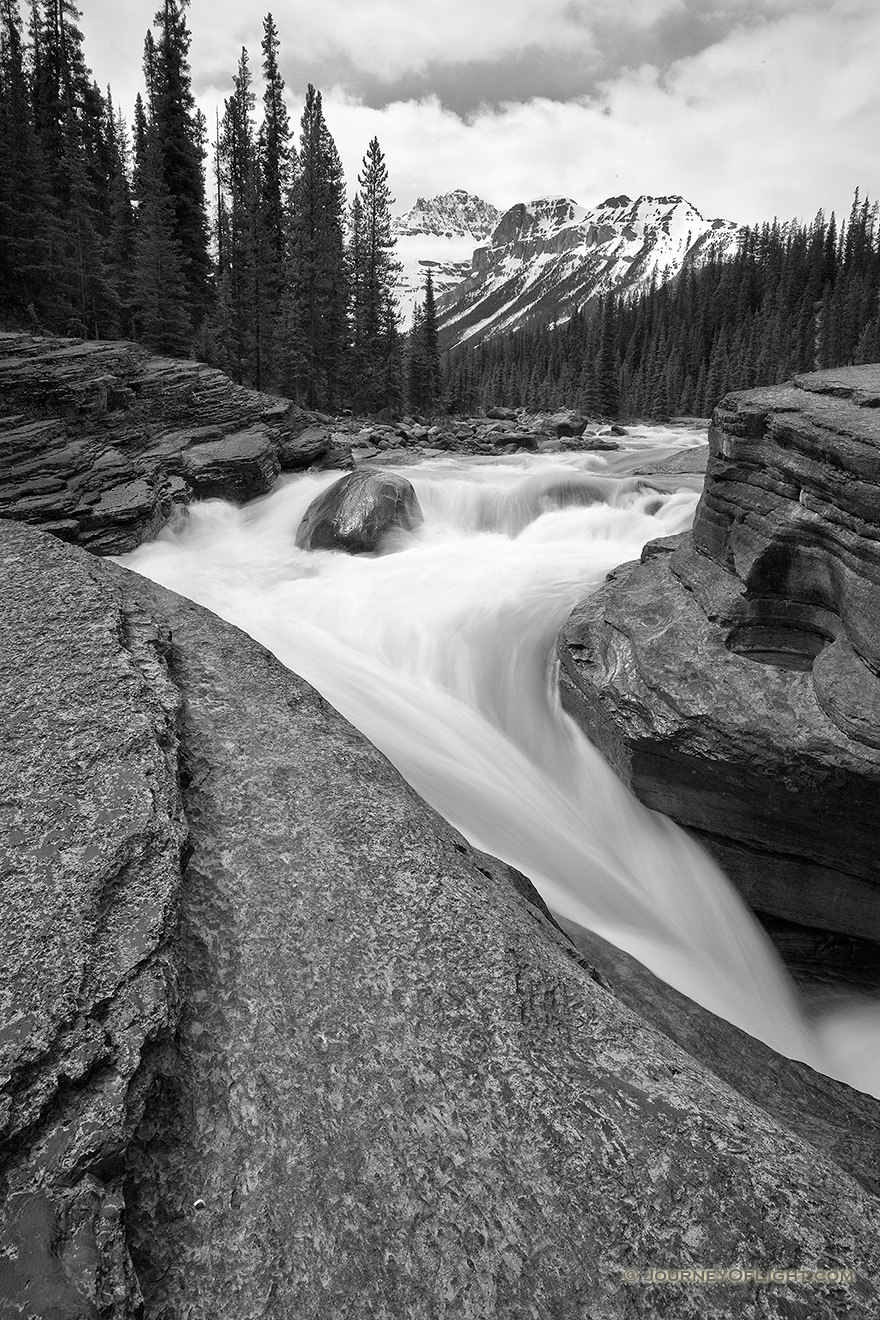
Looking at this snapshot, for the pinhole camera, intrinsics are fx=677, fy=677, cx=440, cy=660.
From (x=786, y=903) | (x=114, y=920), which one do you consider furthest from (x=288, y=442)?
(x=114, y=920)

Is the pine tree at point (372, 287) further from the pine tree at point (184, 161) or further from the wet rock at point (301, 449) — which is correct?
the wet rock at point (301, 449)

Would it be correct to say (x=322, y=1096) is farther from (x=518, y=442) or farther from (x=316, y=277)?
(x=316, y=277)

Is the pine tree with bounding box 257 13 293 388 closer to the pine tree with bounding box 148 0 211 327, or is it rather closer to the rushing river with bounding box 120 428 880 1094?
the pine tree with bounding box 148 0 211 327

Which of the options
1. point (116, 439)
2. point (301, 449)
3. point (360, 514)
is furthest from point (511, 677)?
point (301, 449)

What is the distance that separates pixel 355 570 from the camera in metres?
10.7

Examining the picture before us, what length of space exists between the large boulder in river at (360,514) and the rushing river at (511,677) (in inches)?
12.5

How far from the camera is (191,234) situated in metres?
29.5

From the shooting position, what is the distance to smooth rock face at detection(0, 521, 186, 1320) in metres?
1.22

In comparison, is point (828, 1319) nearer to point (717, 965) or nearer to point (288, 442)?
point (717, 965)

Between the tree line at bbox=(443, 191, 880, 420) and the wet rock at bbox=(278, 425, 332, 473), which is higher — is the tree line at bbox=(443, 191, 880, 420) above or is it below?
above

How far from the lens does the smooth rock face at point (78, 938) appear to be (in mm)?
1216

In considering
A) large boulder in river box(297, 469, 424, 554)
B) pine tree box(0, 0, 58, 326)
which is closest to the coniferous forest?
pine tree box(0, 0, 58, 326)

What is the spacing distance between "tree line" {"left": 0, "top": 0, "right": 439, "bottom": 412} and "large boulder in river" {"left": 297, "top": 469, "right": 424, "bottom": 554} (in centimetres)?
1596

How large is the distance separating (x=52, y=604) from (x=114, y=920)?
6.03 ft
